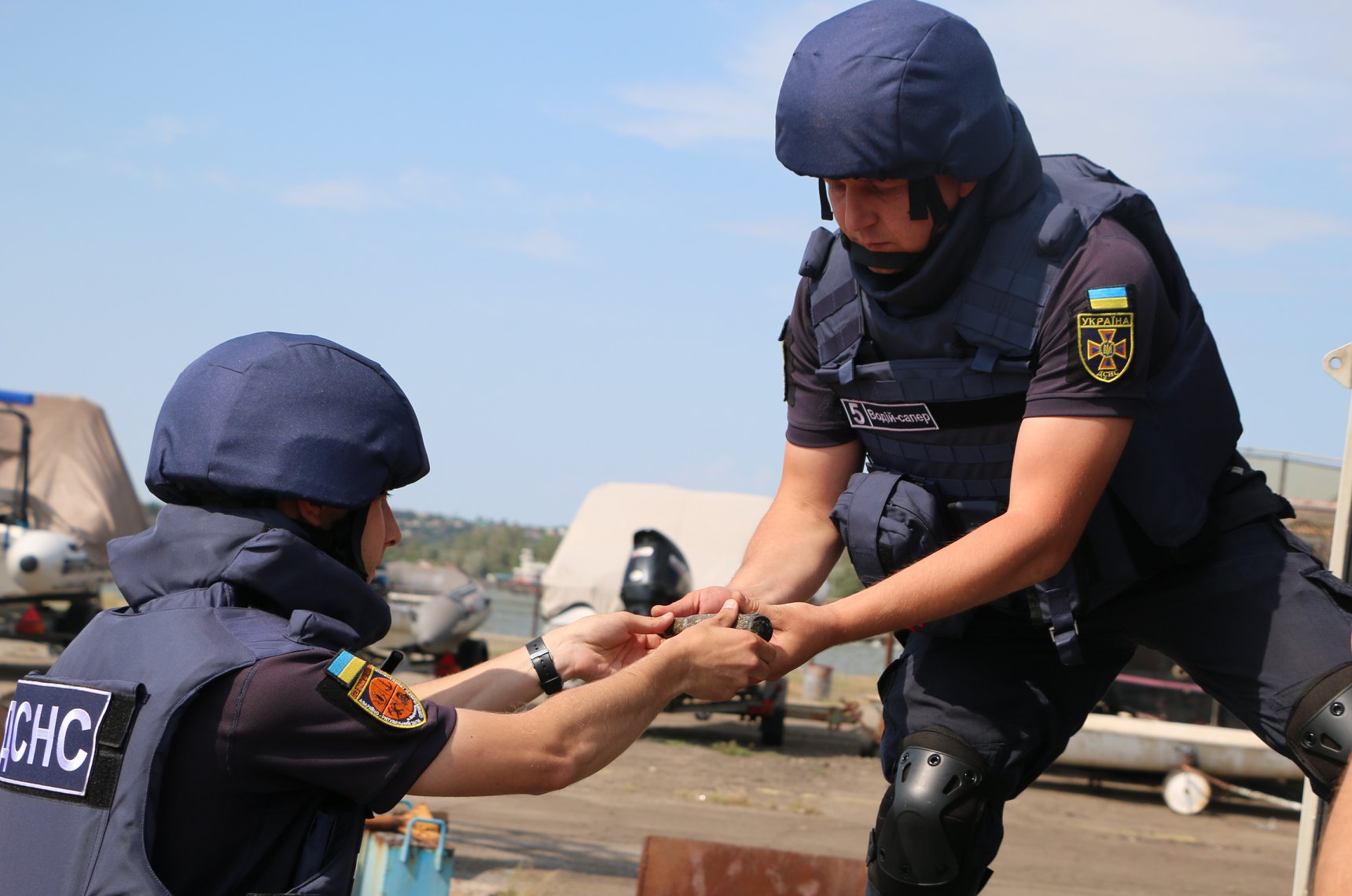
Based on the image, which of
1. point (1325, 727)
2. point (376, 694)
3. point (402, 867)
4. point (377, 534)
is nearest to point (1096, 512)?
point (1325, 727)

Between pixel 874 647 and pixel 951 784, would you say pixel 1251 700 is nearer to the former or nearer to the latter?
pixel 951 784

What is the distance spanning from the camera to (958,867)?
3293 mm

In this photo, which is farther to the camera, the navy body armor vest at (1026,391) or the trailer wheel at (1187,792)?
the trailer wheel at (1187,792)

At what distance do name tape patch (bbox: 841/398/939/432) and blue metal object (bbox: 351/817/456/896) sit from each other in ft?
7.03

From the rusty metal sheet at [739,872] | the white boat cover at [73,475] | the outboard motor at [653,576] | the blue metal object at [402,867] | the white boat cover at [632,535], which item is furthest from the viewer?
the white boat cover at [632,535]

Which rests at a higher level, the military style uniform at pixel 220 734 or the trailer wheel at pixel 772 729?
the military style uniform at pixel 220 734

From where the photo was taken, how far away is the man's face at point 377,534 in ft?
8.32

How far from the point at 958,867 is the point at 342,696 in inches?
70.3

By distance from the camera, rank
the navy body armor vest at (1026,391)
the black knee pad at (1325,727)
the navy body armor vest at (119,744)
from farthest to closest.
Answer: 1. the navy body armor vest at (1026,391)
2. the black knee pad at (1325,727)
3. the navy body armor vest at (119,744)

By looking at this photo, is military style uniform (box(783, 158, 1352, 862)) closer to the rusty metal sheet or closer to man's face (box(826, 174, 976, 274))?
man's face (box(826, 174, 976, 274))

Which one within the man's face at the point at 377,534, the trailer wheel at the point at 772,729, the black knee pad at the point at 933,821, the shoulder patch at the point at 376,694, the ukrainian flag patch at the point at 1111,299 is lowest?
the trailer wheel at the point at 772,729

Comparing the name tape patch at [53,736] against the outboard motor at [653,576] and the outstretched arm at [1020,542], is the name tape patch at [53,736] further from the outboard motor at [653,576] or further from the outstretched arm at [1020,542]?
the outboard motor at [653,576]

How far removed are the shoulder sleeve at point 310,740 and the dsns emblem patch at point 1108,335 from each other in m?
1.67

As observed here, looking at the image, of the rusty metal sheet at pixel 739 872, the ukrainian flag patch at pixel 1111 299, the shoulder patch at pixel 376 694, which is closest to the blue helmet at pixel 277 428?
the shoulder patch at pixel 376 694
